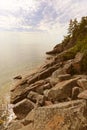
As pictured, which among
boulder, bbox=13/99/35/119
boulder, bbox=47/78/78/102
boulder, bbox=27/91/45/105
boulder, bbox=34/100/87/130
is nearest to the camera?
boulder, bbox=34/100/87/130

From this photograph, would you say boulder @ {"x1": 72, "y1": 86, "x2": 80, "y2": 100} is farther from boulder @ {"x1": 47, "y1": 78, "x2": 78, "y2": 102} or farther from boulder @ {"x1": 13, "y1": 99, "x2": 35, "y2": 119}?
boulder @ {"x1": 13, "y1": 99, "x2": 35, "y2": 119}

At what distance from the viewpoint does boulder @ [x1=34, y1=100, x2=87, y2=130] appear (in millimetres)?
12719

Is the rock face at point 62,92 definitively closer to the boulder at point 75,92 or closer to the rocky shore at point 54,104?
the rocky shore at point 54,104

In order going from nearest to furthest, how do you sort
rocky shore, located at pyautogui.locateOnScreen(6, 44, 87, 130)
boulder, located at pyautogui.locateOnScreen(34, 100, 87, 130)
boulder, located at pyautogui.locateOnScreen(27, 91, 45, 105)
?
boulder, located at pyautogui.locateOnScreen(34, 100, 87, 130) → rocky shore, located at pyautogui.locateOnScreen(6, 44, 87, 130) → boulder, located at pyautogui.locateOnScreen(27, 91, 45, 105)

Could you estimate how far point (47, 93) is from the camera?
24.8 meters

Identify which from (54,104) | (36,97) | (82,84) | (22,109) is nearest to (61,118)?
(54,104)

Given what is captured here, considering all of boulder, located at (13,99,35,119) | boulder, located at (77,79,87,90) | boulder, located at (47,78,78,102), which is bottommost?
boulder, located at (13,99,35,119)

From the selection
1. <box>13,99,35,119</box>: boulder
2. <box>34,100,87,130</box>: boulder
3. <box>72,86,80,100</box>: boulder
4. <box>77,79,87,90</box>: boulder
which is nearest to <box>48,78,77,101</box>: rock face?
<box>77,79,87,90</box>: boulder

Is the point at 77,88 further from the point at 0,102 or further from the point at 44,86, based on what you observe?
the point at 0,102

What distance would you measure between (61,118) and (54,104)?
276 cm

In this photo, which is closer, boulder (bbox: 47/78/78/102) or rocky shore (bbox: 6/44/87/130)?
rocky shore (bbox: 6/44/87/130)

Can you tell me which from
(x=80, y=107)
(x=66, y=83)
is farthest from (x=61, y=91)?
(x=80, y=107)

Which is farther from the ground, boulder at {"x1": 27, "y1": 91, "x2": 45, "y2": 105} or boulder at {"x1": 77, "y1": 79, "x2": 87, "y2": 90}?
boulder at {"x1": 77, "y1": 79, "x2": 87, "y2": 90}

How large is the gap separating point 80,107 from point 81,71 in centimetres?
2009
